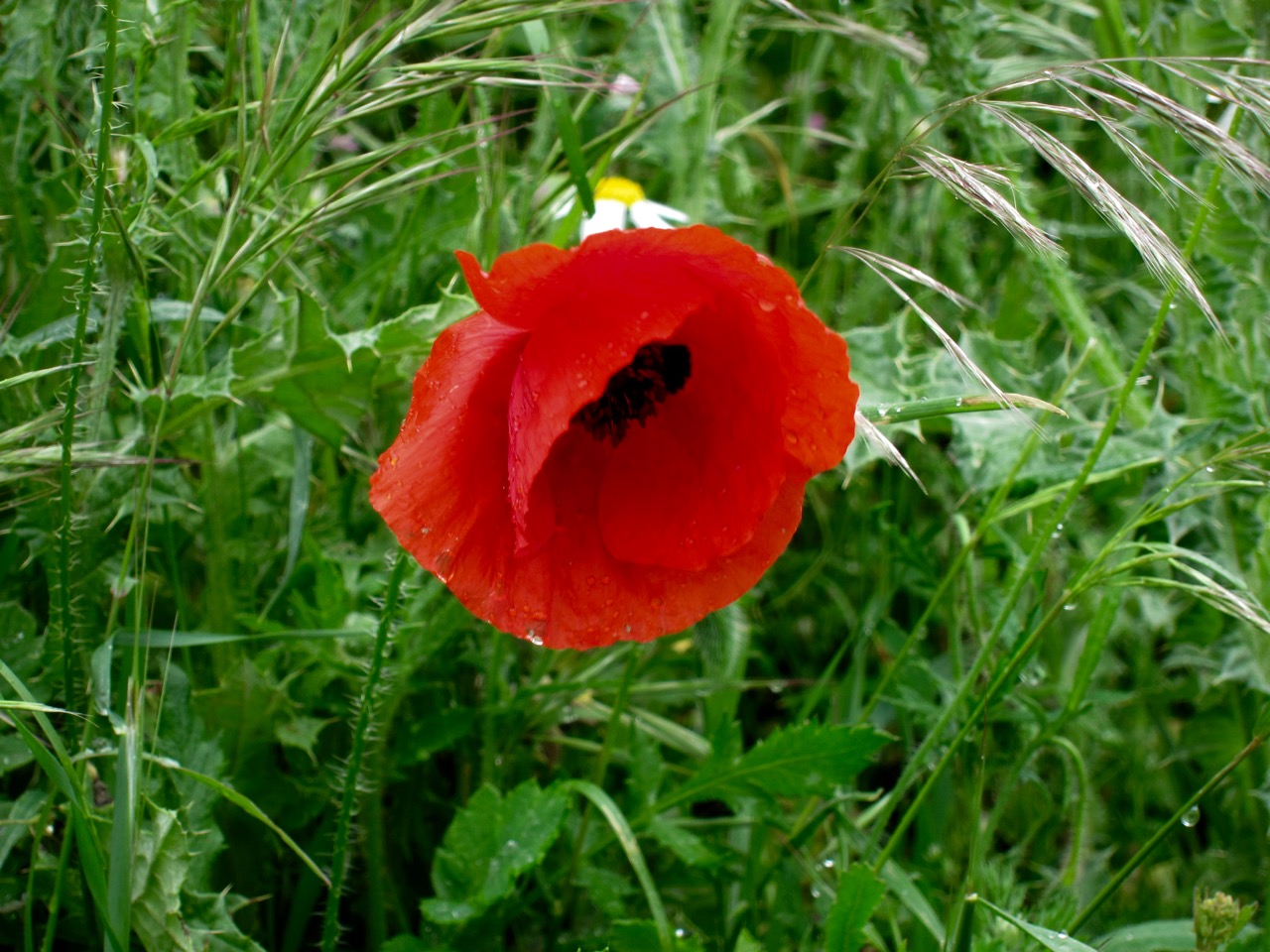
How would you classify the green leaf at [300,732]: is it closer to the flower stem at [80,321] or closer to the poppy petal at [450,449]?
the flower stem at [80,321]

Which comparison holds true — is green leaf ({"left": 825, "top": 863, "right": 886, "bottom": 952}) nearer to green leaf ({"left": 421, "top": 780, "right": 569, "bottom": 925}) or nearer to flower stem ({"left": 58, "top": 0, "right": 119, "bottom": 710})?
green leaf ({"left": 421, "top": 780, "right": 569, "bottom": 925})

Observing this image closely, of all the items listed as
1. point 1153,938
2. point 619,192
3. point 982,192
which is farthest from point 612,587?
point 619,192

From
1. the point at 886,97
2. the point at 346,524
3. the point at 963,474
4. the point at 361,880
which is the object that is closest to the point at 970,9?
the point at 886,97

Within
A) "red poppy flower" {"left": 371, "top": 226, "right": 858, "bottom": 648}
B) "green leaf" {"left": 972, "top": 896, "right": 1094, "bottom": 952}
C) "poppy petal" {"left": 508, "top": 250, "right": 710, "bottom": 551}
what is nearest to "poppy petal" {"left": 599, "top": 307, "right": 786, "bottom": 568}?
"red poppy flower" {"left": 371, "top": 226, "right": 858, "bottom": 648}

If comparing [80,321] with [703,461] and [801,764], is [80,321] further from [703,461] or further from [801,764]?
[801,764]

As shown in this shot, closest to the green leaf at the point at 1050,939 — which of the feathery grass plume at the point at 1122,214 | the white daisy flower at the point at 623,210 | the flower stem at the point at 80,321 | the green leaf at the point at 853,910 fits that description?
the green leaf at the point at 853,910

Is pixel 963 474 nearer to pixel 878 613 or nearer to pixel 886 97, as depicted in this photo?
pixel 878 613
